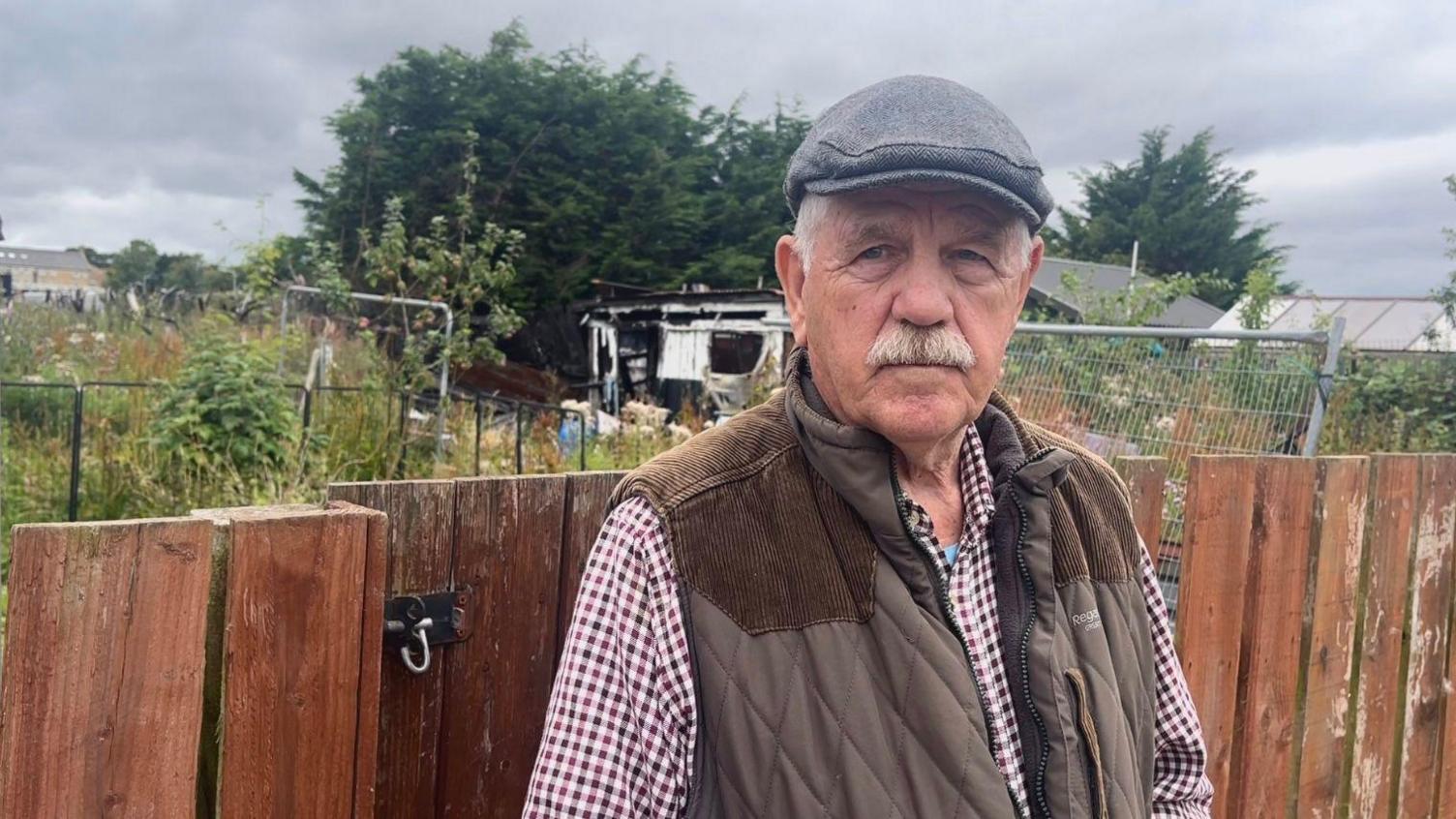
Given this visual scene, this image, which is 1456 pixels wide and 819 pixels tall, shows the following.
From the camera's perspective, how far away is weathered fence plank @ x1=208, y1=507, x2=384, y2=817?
1367mm

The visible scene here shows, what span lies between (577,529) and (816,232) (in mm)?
675

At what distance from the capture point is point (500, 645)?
1.70m

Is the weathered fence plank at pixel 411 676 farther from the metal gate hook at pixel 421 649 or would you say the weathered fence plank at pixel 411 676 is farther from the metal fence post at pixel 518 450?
the metal fence post at pixel 518 450

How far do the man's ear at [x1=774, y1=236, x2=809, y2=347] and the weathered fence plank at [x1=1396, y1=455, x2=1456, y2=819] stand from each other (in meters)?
2.30

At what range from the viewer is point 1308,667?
2.77 m

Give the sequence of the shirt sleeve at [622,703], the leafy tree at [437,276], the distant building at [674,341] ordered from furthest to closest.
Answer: the distant building at [674,341] → the leafy tree at [437,276] → the shirt sleeve at [622,703]

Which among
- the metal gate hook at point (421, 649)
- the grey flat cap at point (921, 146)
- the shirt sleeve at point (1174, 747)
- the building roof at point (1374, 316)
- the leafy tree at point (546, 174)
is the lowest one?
the shirt sleeve at point (1174, 747)

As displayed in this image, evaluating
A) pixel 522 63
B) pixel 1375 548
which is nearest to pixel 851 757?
pixel 1375 548

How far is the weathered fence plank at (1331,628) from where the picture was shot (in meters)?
2.73

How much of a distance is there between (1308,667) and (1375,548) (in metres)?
0.43

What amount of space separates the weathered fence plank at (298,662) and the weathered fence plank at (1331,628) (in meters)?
2.48

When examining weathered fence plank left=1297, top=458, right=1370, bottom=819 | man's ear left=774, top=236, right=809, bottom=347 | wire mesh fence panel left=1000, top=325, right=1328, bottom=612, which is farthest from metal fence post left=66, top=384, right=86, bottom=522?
weathered fence plank left=1297, top=458, right=1370, bottom=819

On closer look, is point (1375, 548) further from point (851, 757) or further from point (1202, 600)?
point (851, 757)

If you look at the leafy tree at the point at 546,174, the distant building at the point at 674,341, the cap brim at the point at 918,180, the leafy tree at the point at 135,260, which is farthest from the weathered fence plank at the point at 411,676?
the leafy tree at the point at 135,260
